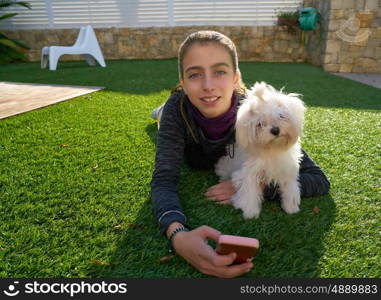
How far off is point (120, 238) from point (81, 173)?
1015 millimetres

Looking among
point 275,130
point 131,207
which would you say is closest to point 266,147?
point 275,130

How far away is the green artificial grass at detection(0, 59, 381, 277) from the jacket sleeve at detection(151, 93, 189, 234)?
→ 171 millimetres

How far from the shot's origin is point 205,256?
1492 mm

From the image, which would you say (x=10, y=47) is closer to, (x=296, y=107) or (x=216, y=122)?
(x=216, y=122)

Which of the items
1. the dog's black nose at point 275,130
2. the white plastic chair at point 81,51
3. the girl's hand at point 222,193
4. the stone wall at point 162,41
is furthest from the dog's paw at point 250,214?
the stone wall at point 162,41

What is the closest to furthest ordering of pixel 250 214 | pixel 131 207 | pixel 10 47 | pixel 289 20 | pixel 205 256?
pixel 205 256, pixel 250 214, pixel 131 207, pixel 289 20, pixel 10 47

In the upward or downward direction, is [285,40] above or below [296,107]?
above

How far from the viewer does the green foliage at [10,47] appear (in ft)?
35.3

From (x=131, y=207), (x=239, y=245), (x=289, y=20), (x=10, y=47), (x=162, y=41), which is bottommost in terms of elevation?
(x=131, y=207)

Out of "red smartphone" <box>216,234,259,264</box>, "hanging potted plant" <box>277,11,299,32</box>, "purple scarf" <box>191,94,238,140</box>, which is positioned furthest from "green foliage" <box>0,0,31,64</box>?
"red smartphone" <box>216,234,259,264</box>

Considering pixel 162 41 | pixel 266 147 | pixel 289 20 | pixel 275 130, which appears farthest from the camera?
pixel 162 41

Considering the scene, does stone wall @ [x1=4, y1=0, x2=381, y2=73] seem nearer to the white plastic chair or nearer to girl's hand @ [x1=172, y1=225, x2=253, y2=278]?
the white plastic chair

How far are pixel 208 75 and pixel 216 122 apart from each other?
1.28ft

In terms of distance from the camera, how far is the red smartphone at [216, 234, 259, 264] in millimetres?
1363
